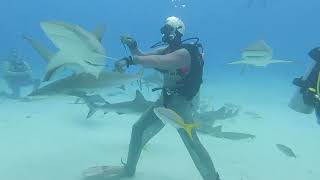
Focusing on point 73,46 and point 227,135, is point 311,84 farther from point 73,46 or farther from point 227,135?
point 227,135

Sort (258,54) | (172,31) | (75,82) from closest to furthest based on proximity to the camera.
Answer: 1. (172,31)
2. (75,82)
3. (258,54)

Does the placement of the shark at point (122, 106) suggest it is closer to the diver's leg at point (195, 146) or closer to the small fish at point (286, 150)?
the diver's leg at point (195, 146)

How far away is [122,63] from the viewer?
17.9ft

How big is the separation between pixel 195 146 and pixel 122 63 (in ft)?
8.18

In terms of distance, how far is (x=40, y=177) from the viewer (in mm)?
8094

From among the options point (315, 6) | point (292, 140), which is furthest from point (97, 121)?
point (315, 6)

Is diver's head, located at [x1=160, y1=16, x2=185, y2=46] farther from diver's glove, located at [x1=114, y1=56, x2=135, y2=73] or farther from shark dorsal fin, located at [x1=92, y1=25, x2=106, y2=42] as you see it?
diver's glove, located at [x1=114, y1=56, x2=135, y2=73]

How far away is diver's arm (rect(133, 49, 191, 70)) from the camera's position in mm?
5862

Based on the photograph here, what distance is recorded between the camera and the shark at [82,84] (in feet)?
23.2

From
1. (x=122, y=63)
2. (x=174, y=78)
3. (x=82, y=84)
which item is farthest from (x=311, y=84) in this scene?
(x=82, y=84)

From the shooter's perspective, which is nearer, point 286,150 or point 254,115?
point 286,150

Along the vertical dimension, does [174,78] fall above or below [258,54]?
below

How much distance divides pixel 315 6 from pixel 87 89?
132 m

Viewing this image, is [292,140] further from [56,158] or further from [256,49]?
[56,158]
